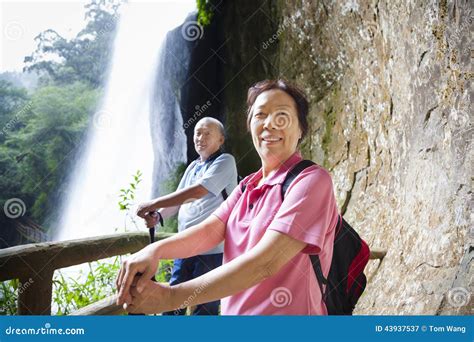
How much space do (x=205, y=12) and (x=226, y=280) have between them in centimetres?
301

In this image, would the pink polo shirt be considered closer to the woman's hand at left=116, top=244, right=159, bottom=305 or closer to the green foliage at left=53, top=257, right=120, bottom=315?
the woman's hand at left=116, top=244, right=159, bottom=305

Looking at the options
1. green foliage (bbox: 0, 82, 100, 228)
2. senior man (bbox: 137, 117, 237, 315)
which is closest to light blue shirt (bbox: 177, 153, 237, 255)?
senior man (bbox: 137, 117, 237, 315)

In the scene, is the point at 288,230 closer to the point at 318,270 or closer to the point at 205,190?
the point at 318,270

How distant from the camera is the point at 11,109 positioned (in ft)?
7.79

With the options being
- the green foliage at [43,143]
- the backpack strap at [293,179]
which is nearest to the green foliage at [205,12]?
the green foliage at [43,143]

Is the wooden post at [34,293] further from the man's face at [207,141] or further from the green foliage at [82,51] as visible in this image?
the green foliage at [82,51]

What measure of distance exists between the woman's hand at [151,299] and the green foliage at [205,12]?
118 inches

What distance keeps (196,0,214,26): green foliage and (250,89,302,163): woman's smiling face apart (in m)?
2.80

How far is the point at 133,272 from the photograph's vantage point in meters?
0.58

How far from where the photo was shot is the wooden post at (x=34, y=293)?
1.29 metres

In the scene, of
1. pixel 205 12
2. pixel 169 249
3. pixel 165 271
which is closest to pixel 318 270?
pixel 169 249

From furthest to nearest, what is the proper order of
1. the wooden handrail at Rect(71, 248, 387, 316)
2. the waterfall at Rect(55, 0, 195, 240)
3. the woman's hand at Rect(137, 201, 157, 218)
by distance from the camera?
the waterfall at Rect(55, 0, 195, 240) < the wooden handrail at Rect(71, 248, 387, 316) < the woman's hand at Rect(137, 201, 157, 218)

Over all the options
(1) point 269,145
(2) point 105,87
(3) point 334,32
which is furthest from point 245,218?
(2) point 105,87

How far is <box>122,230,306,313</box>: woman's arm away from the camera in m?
0.55
